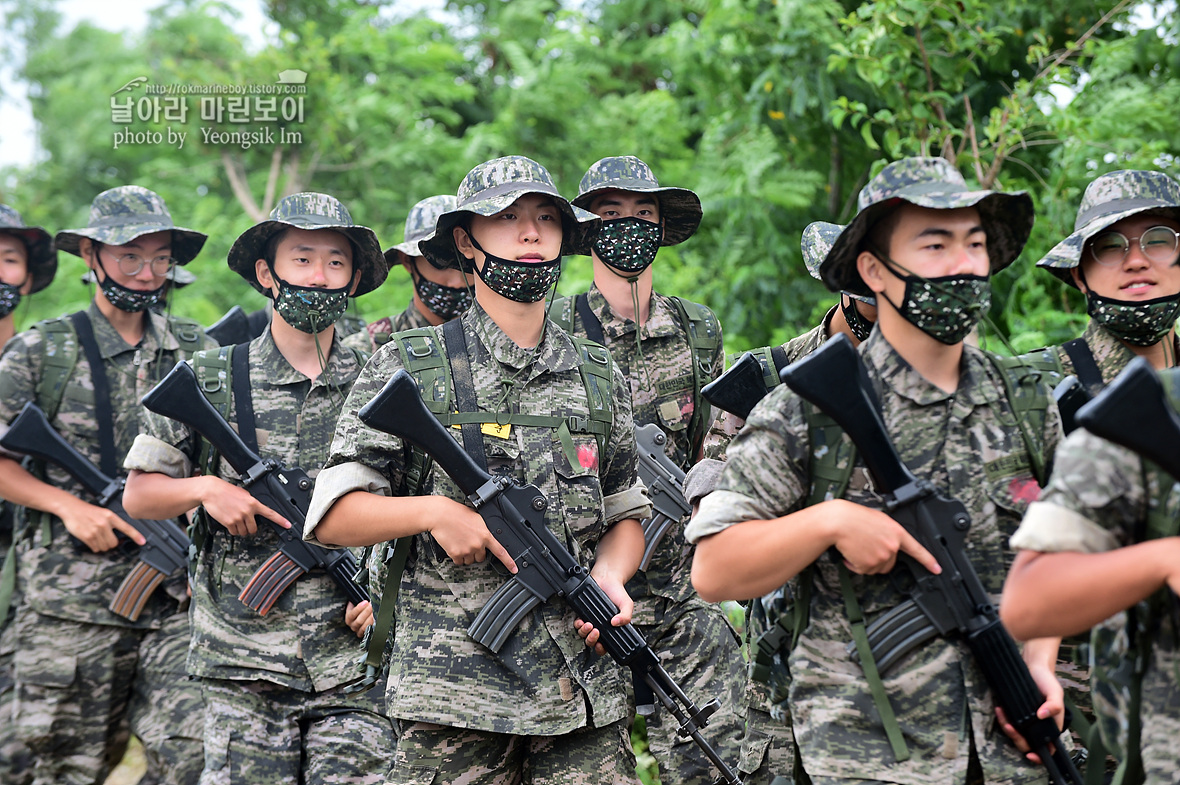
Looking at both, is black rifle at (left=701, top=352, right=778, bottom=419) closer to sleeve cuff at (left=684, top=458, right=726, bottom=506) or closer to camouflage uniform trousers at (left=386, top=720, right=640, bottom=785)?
sleeve cuff at (left=684, top=458, right=726, bottom=506)

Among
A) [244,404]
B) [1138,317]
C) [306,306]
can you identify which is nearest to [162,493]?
[244,404]

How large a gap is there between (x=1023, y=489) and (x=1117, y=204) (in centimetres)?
192

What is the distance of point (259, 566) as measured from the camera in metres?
4.79

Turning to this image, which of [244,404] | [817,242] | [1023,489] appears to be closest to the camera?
[1023,489]

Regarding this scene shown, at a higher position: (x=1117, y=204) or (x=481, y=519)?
(x=1117, y=204)

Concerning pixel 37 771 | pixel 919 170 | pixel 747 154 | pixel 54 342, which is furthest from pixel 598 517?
pixel 747 154

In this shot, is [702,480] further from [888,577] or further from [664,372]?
[664,372]

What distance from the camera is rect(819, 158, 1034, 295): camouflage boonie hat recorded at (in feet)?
9.51

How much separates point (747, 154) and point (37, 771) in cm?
628

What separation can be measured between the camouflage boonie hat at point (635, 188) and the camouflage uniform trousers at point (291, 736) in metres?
2.47

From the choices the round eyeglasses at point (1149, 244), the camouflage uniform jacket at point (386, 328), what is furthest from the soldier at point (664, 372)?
the round eyeglasses at point (1149, 244)

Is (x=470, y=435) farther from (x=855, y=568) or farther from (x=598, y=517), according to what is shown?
(x=855, y=568)

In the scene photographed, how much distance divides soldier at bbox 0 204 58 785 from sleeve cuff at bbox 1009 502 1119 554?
17.0 feet

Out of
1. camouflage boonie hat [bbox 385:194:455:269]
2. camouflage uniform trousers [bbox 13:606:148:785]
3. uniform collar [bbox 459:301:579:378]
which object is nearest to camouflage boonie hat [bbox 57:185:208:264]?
camouflage boonie hat [bbox 385:194:455:269]
